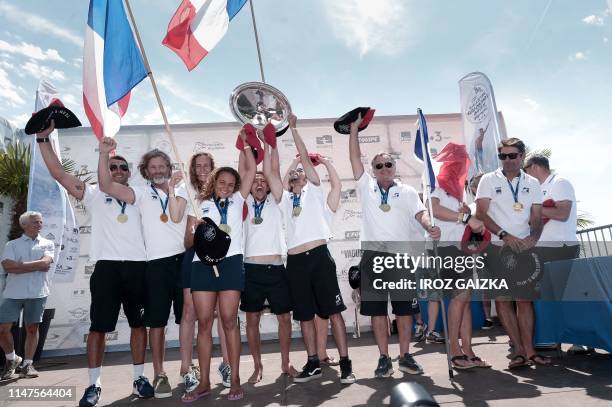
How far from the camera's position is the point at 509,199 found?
13.3 feet

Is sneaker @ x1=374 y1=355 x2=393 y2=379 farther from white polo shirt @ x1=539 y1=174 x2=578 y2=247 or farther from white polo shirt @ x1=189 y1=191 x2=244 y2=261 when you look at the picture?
white polo shirt @ x1=539 y1=174 x2=578 y2=247

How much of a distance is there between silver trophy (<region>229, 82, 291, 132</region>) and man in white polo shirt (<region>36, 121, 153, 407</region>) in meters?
1.38

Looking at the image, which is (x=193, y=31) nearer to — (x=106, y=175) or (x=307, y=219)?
(x=106, y=175)

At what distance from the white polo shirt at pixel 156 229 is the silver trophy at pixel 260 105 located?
1.19 metres

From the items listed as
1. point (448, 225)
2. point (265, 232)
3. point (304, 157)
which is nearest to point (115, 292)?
point (265, 232)

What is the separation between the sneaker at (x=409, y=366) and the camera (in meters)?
3.88

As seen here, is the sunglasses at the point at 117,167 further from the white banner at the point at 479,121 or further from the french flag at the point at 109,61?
the white banner at the point at 479,121

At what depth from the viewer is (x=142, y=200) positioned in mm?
3902

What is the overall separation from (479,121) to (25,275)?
23.1ft

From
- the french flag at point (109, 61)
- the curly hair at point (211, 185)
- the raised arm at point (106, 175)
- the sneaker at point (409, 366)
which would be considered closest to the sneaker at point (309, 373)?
the sneaker at point (409, 366)

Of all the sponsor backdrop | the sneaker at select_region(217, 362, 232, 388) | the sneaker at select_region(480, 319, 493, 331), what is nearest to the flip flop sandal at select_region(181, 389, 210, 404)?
the sneaker at select_region(217, 362, 232, 388)

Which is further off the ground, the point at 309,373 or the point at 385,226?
the point at 385,226

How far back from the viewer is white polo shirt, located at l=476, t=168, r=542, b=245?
403 centimetres

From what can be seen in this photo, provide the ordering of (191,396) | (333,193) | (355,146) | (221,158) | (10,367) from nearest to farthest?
1. (191,396)
2. (355,146)
3. (333,193)
4. (10,367)
5. (221,158)
